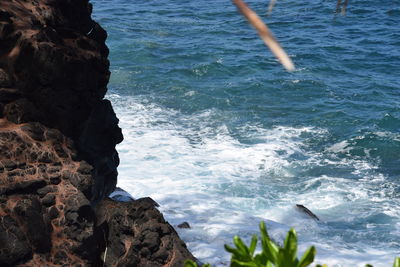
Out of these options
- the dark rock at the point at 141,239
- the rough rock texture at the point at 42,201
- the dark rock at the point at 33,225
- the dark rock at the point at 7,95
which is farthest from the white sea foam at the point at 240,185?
the dark rock at the point at 7,95

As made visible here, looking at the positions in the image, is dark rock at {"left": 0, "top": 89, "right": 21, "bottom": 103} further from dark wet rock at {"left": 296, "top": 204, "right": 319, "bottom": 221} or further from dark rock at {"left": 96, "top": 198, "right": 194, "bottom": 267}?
dark wet rock at {"left": 296, "top": 204, "right": 319, "bottom": 221}

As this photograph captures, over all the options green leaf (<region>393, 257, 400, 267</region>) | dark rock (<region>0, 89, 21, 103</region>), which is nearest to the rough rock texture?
dark rock (<region>0, 89, 21, 103</region>)

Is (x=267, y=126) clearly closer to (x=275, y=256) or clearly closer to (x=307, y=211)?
(x=307, y=211)

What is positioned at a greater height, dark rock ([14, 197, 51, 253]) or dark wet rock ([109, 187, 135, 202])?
dark rock ([14, 197, 51, 253])

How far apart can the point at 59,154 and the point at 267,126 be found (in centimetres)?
767

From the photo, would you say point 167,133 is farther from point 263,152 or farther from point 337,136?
point 337,136

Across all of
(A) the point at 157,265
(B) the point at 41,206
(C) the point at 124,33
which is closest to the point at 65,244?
(B) the point at 41,206

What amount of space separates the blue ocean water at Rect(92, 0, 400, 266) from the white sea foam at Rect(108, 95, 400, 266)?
0.03m

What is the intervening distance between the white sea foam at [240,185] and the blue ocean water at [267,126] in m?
0.03

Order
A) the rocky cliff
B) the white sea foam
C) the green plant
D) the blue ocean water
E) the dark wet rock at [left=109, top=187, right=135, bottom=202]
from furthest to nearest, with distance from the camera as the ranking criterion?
the blue ocean water
the white sea foam
the dark wet rock at [left=109, top=187, right=135, bottom=202]
the rocky cliff
the green plant

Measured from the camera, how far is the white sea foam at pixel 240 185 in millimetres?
8453

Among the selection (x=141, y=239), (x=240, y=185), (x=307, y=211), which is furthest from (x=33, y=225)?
(x=240, y=185)

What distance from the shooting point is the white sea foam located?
27.7 feet

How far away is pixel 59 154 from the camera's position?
19.6 ft
